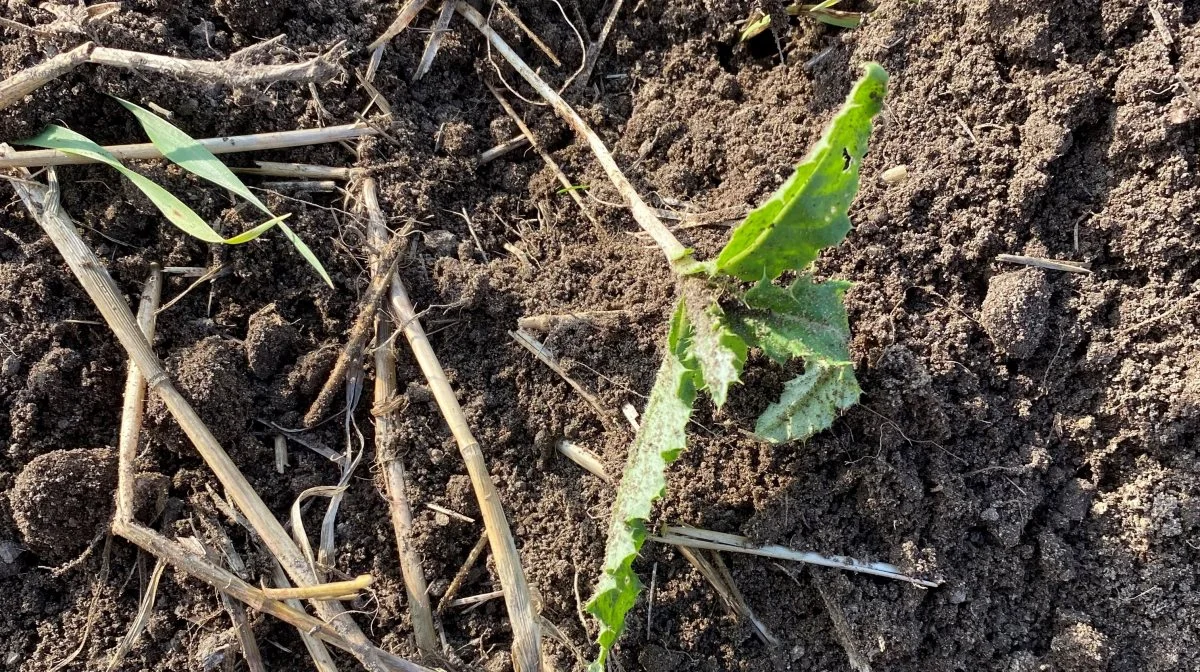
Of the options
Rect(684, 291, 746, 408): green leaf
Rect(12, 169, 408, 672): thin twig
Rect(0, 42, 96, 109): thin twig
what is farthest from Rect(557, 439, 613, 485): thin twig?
Rect(0, 42, 96, 109): thin twig

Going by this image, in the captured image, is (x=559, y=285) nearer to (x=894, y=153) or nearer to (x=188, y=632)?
(x=894, y=153)

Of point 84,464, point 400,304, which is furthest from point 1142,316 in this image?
point 84,464

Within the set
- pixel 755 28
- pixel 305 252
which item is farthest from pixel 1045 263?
pixel 305 252

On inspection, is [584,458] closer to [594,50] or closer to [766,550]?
[766,550]

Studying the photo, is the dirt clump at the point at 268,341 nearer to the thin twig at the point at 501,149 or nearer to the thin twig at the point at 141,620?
the thin twig at the point at 141,620

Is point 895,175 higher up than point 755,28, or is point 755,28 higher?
point 755,28

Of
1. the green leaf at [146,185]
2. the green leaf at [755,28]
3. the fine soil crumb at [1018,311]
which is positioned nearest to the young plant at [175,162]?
the green leaf at [146,185]

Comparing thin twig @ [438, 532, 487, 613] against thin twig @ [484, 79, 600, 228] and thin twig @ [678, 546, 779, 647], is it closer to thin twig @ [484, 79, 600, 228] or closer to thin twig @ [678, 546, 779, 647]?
thin twig @ [678, 546, 779, 647]
